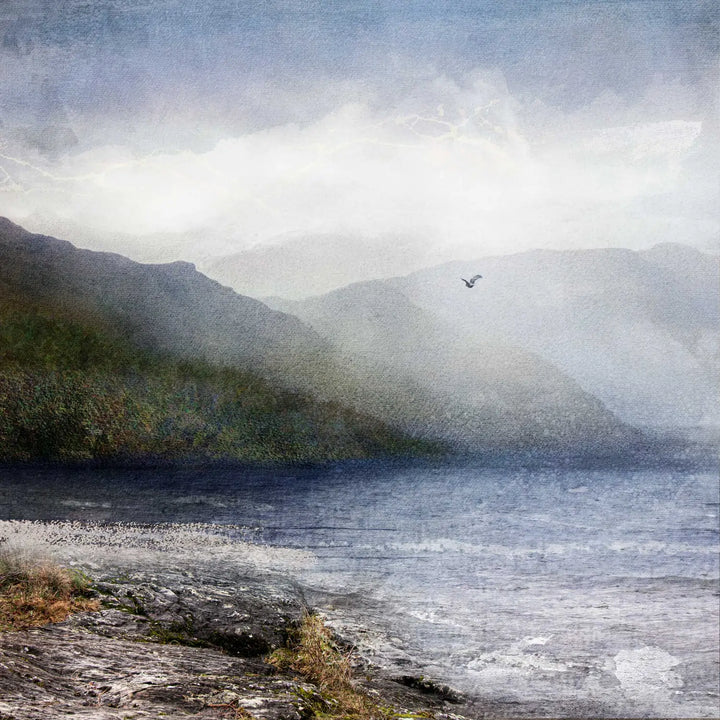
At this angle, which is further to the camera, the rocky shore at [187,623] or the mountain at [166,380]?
the mountain at [166,380]

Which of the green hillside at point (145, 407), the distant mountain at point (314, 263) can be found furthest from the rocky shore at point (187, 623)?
the distant mountain at point (314, 263)

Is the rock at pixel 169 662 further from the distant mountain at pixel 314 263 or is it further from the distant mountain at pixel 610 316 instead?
→ the distant mountain at pixel 610 316

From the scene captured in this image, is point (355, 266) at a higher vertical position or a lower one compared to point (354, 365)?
higher

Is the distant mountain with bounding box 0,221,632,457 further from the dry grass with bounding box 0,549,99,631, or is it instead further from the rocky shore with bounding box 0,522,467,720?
the dry grass with bounding box 0,549,99,631

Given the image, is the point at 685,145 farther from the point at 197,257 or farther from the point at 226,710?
the point at 226,710

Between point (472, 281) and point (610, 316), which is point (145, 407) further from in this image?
point (610, 316)

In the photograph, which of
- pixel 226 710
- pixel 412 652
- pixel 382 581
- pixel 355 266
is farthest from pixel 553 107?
pixel 226 710
